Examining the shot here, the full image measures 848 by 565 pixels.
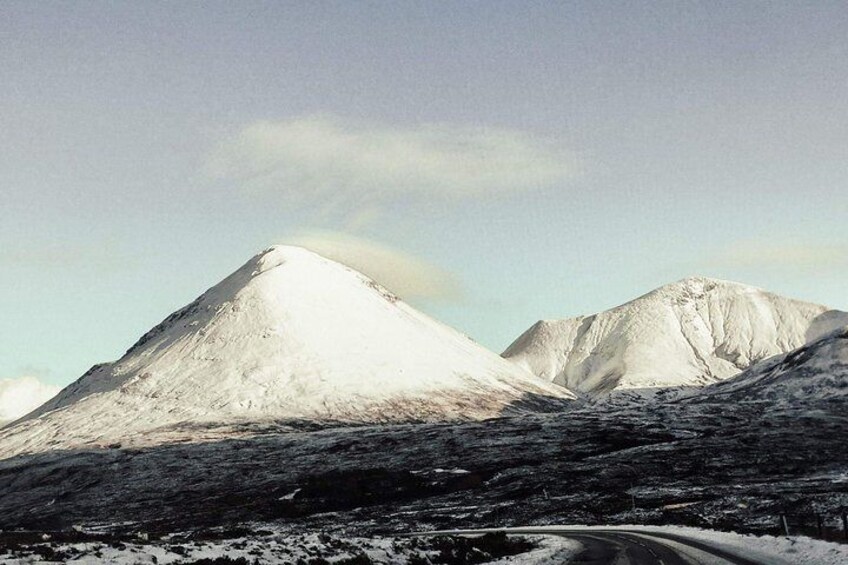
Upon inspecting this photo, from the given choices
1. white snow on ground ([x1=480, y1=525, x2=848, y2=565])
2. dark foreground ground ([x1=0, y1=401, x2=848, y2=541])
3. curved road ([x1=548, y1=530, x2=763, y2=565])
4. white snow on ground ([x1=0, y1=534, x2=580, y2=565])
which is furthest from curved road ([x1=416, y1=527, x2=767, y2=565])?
dark foreground ground ([x1=0, y1=401, x2=848, y2=541])

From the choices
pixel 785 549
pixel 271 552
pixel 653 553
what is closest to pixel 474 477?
pixel 271 552

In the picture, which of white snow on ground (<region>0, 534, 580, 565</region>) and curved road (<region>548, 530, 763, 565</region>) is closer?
curved road (<region>548, 530, 763, 565</region>)

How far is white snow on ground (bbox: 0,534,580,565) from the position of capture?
29922 mm

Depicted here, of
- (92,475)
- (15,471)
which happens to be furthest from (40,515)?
(15,471)

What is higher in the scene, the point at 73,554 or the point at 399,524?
the point at 73,554

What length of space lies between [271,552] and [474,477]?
81925 millimetres

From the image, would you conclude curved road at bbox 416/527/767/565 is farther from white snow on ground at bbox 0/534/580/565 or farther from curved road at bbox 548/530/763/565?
white snow on ground at bbox 0/534/580/565

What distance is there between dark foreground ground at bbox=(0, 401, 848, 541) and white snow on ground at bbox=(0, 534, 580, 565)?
2536 cm

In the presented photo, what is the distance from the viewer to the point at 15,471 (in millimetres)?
159375

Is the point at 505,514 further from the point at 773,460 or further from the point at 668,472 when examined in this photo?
the point at 773,460

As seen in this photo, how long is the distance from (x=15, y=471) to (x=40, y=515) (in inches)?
1835

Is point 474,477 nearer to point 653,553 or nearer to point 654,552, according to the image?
point 654,552

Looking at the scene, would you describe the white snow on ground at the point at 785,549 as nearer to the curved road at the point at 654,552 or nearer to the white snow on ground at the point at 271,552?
the curved road at the point at 654,552

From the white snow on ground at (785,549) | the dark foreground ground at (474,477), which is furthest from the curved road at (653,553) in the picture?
the dark foreground ground at (474,477)
